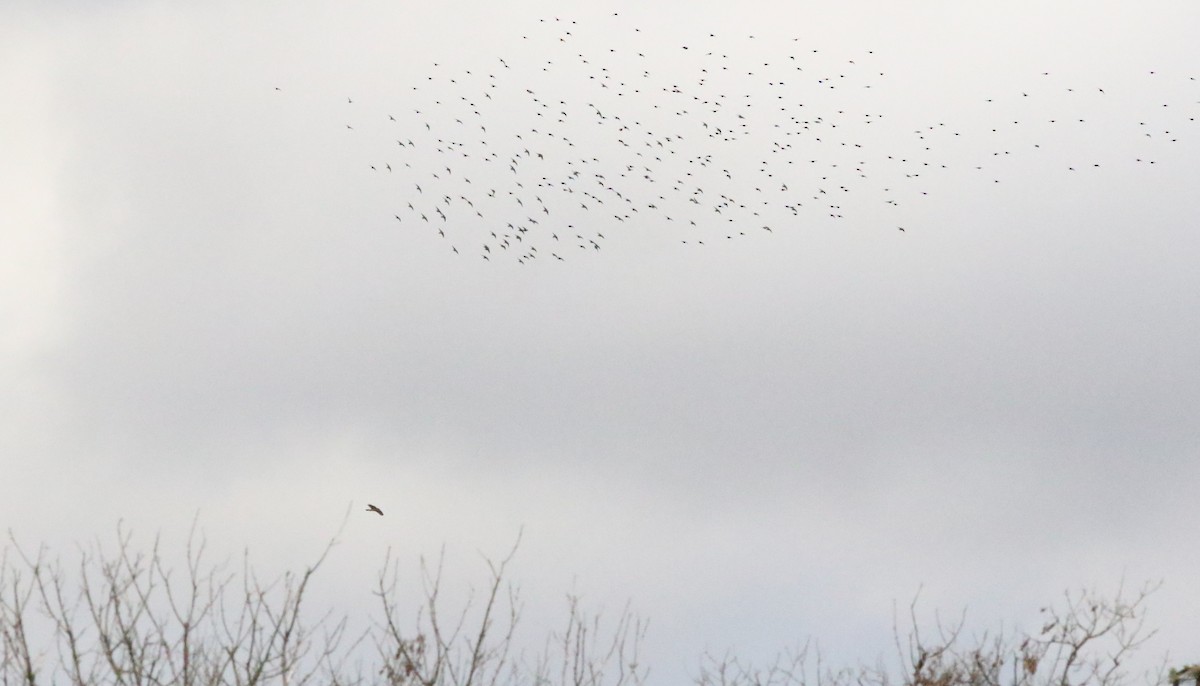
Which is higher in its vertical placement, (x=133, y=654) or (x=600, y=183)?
(x=600, y=183)

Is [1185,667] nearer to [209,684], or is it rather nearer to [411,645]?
[411,645]

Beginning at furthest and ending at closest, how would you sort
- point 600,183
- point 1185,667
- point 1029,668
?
1. point 600,183
2. point 1185,667
3. point 1029,668

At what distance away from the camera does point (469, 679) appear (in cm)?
1653

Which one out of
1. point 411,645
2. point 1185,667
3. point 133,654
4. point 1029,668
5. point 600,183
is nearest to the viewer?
point 133,654

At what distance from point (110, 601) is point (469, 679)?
396 cm

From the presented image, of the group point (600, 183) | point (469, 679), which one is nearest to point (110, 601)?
point (469, 679)

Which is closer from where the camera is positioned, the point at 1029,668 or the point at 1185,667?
the point at 1029,668

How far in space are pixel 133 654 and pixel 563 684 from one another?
4.61 m

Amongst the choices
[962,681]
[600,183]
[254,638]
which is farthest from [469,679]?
[600,183]

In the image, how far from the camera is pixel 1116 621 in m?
24.0

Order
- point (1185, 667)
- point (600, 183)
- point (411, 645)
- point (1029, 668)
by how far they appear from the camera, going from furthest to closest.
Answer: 1. point (600, 183)
2. point (1185, 667)
3. point (1029, 668)
4. point (411, 645)

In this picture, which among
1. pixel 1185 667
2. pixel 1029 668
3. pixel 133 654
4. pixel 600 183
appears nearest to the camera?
pixel 133 654

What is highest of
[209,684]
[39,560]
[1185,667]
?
[1185,667]

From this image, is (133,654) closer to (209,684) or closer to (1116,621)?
(209,684)
